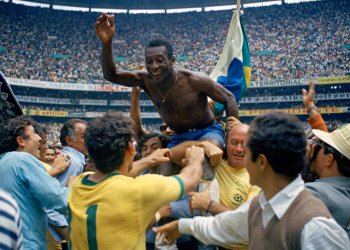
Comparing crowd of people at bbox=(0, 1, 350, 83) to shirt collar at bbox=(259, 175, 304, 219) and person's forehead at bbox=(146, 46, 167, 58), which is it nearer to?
person's forehead at bbox=(146, 46, 167, 58)

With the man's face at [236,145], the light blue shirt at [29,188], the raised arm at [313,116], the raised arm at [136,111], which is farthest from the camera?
the raised arm at [136,111]

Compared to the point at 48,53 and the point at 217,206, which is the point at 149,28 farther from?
the point at 217,206

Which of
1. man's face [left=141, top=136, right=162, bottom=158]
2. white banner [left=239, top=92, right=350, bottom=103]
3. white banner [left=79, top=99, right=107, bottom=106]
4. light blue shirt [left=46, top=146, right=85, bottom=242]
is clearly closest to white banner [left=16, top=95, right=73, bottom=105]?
white banner [left=79, top=99, right=107, bottom=106]

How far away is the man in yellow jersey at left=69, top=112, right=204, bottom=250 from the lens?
211cm

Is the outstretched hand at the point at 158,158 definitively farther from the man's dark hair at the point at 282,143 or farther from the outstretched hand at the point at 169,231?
the man's dark hair at the point at 282,143

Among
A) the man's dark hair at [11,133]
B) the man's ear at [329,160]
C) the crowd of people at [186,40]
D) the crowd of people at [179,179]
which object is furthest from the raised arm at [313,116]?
the crowd of people at [186,40]

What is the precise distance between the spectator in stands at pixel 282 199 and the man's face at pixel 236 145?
106cm

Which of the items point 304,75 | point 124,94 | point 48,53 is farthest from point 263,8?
point 48,53

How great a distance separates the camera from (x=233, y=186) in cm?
296

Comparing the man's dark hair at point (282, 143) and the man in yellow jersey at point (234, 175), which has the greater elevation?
Result: the man's dark hair at point (282, 143)

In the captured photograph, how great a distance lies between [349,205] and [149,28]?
35.4m

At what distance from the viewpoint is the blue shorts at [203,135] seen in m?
3.38

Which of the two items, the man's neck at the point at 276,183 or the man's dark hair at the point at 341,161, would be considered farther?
the man's dark hair at the point at 341,161

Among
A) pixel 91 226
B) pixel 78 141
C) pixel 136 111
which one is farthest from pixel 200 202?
pixel 78 141
